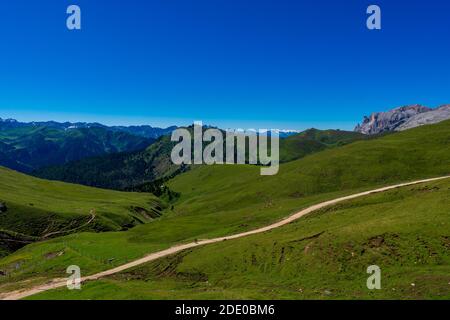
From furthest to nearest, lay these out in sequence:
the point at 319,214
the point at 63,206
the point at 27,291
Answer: the point at 63,206
the point at 319,214
the point at 27,291

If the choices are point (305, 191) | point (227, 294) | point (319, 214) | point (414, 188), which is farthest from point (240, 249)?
point (305, 191)

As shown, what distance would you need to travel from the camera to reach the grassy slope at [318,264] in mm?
44031

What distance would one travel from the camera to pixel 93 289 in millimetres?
53312

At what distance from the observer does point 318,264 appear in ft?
172

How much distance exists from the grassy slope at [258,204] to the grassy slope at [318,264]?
17157 millimetres

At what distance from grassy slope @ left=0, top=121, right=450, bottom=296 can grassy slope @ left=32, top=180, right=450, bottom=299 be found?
17157 mm

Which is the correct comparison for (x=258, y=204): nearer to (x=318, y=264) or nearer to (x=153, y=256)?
(x=153, y=256)

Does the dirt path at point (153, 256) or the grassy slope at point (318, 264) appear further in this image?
the dirt path at point (153, 256)
